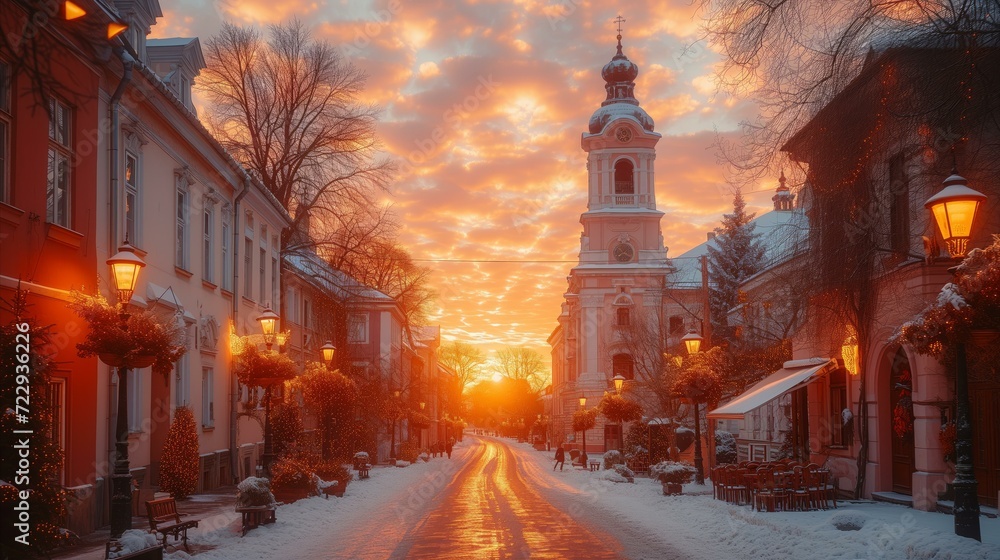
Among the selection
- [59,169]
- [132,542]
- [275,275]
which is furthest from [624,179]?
[132,542]

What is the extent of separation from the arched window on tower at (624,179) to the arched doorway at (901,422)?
5266 cm

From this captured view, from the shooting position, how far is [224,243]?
27.8 metres

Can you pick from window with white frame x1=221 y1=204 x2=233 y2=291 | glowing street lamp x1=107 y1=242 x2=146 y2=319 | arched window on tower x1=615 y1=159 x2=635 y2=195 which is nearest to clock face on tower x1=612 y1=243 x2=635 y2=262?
arched window on tower x1=615 y1=159 x2=635 y2=195

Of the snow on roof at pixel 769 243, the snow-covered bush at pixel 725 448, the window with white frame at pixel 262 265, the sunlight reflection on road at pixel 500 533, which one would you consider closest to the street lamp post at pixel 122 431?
the sunlight reflection on road at pixel 500 533

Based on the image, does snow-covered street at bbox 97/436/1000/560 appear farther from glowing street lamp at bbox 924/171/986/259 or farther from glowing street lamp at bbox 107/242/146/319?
glowing street lamp at bbox 107/242/146/319

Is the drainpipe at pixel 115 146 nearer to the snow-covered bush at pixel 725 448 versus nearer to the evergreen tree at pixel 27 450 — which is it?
the evergreen tree at pixel 27 450

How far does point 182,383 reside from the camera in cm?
2294

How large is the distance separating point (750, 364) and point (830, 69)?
2313cm

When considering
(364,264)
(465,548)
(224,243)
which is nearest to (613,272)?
(364,264)

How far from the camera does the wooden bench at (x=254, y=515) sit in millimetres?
16219

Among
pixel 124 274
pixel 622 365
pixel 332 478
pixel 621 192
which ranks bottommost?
pixel 332 478

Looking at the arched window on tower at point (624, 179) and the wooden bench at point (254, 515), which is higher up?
the arched window on tower at point (624, 179)

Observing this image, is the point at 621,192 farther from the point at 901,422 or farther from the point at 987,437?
the point at 987,437

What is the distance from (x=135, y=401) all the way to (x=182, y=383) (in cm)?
354
